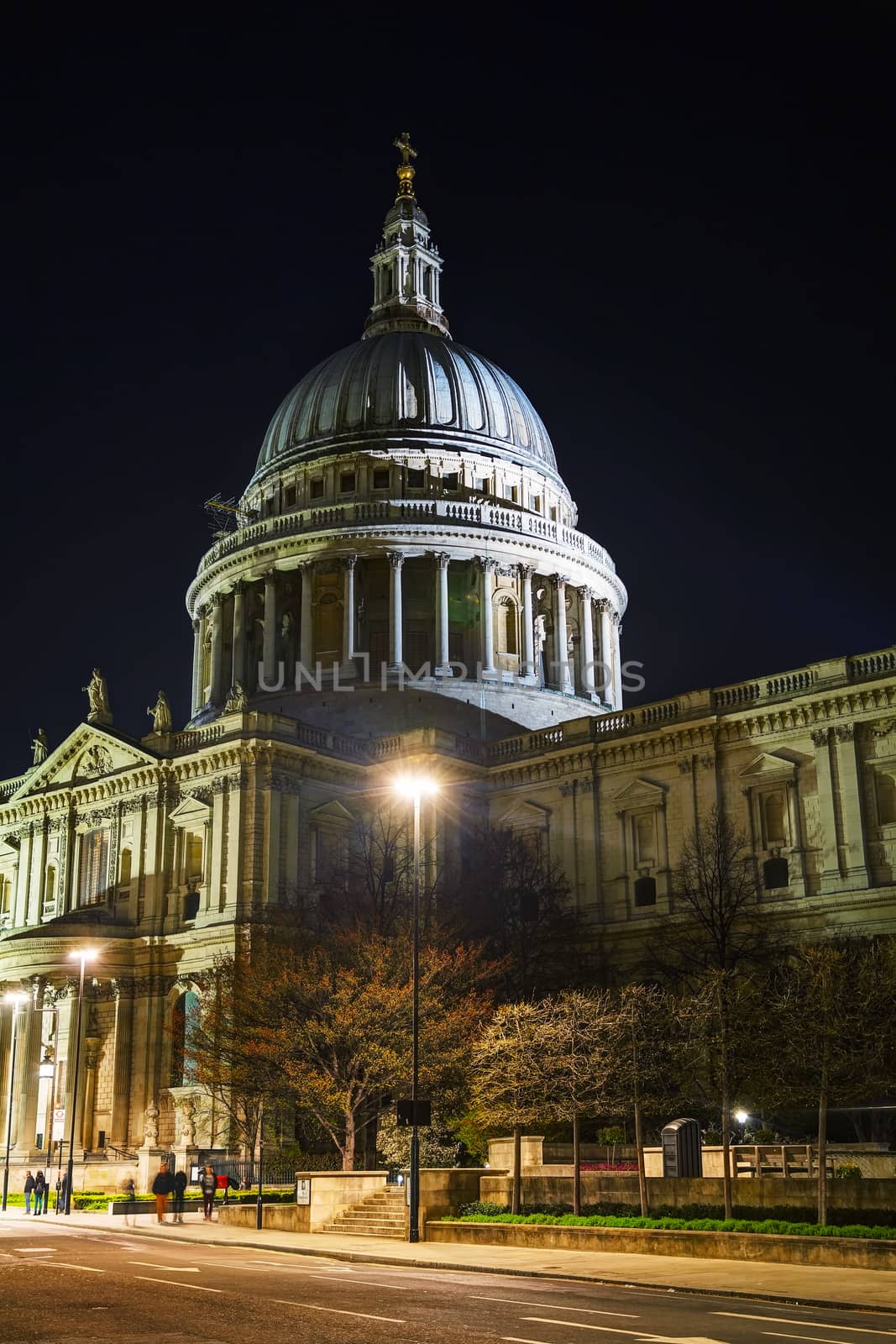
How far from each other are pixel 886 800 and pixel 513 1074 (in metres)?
24.8

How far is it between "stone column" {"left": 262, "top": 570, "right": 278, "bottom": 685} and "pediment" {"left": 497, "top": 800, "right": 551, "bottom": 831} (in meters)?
21.5

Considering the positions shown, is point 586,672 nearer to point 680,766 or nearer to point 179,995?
point 680,766

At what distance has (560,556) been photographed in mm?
91062

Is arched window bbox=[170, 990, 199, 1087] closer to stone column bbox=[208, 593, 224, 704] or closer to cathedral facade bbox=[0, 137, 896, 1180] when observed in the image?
cathedral facade bbox=[0, 137, 896, 1180]

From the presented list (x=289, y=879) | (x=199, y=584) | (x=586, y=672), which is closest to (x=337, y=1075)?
(x=289, y=879)

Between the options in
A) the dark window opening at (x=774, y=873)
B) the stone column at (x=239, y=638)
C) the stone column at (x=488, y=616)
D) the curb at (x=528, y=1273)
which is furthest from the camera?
the stone column at (x=239, y=638)

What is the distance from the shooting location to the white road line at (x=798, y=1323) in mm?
19531

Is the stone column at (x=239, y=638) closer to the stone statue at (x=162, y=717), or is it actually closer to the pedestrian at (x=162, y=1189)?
the stone statue at (x=162, y=717)

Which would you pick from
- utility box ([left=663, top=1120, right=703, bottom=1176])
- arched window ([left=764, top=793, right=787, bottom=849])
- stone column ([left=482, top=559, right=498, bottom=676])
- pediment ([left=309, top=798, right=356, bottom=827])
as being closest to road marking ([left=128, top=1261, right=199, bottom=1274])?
utility box ([left=663, top=1120, right=703, bottom=1176])

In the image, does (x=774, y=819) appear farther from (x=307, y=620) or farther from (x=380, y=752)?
(x=307, y=620)

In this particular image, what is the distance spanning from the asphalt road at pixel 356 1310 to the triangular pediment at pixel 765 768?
3523 cm

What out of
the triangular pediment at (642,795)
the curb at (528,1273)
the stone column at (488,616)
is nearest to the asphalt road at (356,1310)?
the curb at (528,1273)

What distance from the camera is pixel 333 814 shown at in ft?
227

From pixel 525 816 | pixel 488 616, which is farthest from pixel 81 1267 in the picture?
pixel 488 616
